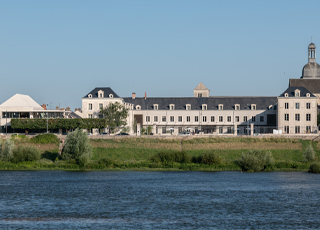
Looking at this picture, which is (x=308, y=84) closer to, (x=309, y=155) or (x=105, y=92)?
(x=105, y=92)

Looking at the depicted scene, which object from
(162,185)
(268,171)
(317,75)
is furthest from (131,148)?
(317,75)

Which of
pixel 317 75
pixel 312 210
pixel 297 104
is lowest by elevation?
pixel 312 210

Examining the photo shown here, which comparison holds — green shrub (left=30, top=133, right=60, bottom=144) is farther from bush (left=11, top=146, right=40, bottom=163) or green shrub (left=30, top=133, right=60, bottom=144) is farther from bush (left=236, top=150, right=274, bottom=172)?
bush (left=236, top=150, right=274, bottom=172)

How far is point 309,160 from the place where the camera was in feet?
241

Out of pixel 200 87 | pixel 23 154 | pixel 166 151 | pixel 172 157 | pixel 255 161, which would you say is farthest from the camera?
pixel 200 87

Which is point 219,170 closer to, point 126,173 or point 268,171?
point 268,171

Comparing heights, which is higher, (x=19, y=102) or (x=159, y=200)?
(x=19, y=102)

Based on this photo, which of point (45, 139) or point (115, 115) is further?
point (115, 115)

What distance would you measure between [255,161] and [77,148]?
2412cm

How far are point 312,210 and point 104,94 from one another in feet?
250

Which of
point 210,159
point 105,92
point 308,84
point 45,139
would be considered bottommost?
point 210,159

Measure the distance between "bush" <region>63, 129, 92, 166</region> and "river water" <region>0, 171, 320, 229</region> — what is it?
639 cm

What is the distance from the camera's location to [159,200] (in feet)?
147

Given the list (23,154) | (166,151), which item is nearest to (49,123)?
(23,154)
